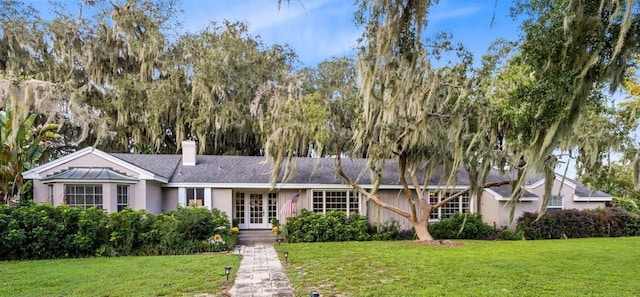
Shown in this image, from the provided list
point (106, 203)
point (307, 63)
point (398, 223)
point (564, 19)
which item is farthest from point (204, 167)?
point (564, 19)

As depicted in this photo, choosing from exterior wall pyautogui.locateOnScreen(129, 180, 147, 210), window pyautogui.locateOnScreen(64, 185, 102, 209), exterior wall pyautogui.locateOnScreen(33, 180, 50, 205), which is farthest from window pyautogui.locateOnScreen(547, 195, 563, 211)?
exterior wall pyautogui.locateOnScreen(33, 180, 50, 205)

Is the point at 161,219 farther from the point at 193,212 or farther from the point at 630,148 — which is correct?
the point at 630,148

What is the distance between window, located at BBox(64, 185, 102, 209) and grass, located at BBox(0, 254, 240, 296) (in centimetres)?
333

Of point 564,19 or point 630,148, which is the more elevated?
point 564,19

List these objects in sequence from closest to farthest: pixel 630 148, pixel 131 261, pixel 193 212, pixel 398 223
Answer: pixel 131 261 → pixel 630 148 → pixel 193 212 → pixel 398 223

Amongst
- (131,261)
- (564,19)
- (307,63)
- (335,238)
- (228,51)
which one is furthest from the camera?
(307,63)

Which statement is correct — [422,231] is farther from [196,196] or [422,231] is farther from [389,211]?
[196,196]

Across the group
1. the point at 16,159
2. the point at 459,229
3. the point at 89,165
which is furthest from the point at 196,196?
the point at 459,229

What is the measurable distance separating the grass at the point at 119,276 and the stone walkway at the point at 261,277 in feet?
0.87

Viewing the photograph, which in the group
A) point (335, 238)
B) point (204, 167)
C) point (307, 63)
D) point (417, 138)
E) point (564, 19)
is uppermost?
point (307, 63)

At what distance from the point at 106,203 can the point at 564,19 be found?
504 inches

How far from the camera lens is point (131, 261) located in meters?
9.03

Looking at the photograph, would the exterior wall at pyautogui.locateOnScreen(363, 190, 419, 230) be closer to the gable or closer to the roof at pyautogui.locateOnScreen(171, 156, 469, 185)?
the roof at pyautogui.locateOnScreen(171, 156, 469, 185)

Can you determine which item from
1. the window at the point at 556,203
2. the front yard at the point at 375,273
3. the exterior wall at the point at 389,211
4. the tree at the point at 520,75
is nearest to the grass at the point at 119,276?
the front yard at the point at 375,273
